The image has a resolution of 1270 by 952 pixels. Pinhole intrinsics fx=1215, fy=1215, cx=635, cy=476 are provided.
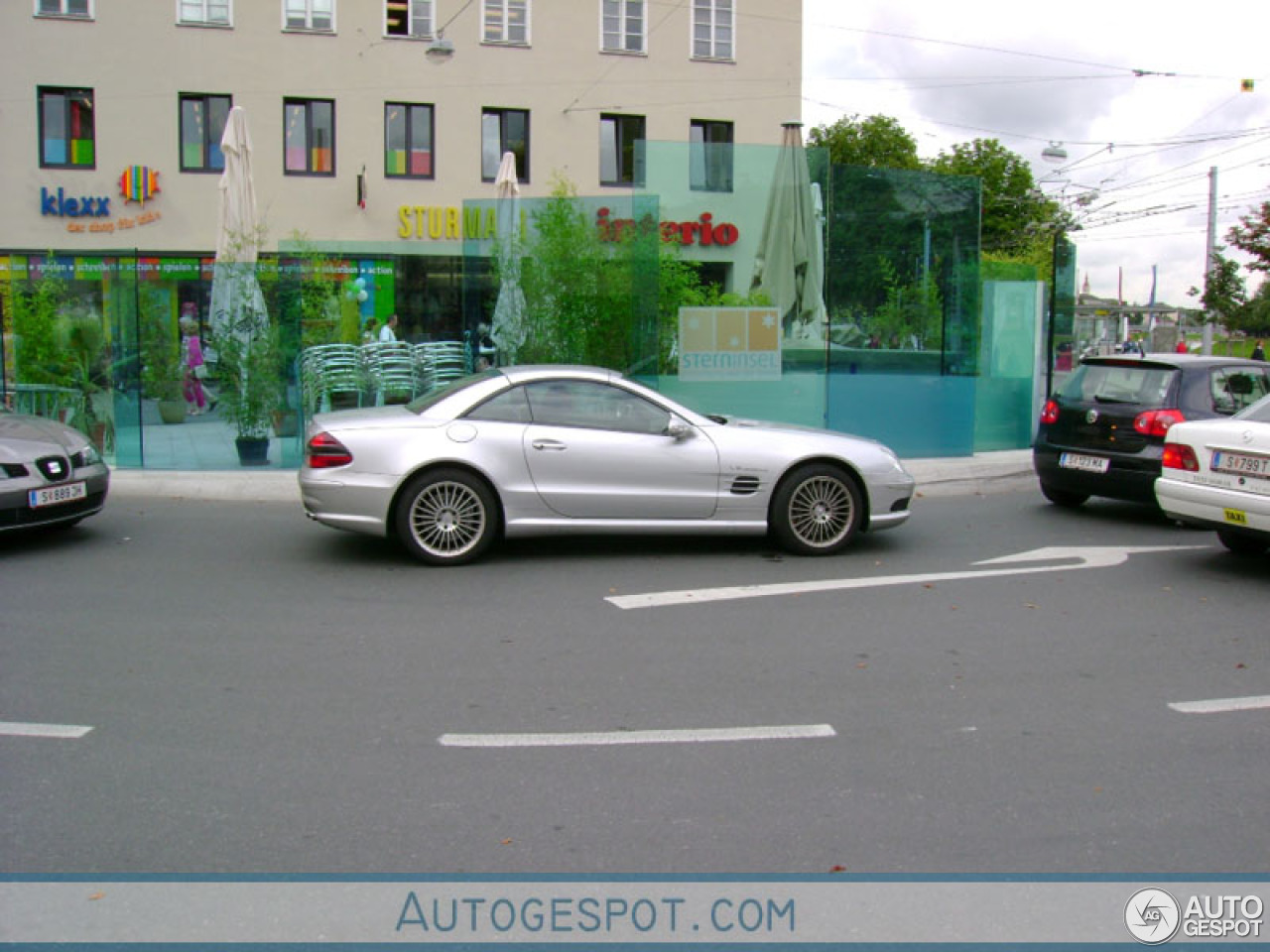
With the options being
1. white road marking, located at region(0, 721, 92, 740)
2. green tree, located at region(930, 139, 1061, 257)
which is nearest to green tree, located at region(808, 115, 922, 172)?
green tree, located at region(930, 139, 1061, 257)

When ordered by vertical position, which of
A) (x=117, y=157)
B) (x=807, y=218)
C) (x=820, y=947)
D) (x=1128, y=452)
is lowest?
(x=820, y=947)

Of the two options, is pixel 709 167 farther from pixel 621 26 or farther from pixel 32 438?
pixel 621 26

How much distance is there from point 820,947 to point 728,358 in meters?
10.8

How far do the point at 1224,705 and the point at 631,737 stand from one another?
9.25 feet

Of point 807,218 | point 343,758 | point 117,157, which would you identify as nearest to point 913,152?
point 117,157

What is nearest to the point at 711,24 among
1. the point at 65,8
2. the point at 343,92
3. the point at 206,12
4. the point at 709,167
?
the point at 343,92

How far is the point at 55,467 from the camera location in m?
9.34

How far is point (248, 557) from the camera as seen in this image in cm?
909

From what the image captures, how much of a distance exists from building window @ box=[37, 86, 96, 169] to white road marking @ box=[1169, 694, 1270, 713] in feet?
90.8

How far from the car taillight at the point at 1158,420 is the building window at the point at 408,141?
22.2 m

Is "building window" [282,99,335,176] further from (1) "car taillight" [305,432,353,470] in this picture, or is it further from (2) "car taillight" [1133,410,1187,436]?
(2) "car taillight" [1133,410,1187,436]

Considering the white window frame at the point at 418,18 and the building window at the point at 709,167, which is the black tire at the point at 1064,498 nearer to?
the building window at the point at 709,167

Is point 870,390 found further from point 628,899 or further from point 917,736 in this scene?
point 628,899

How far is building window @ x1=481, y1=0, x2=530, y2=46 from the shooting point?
2970 centimetres
